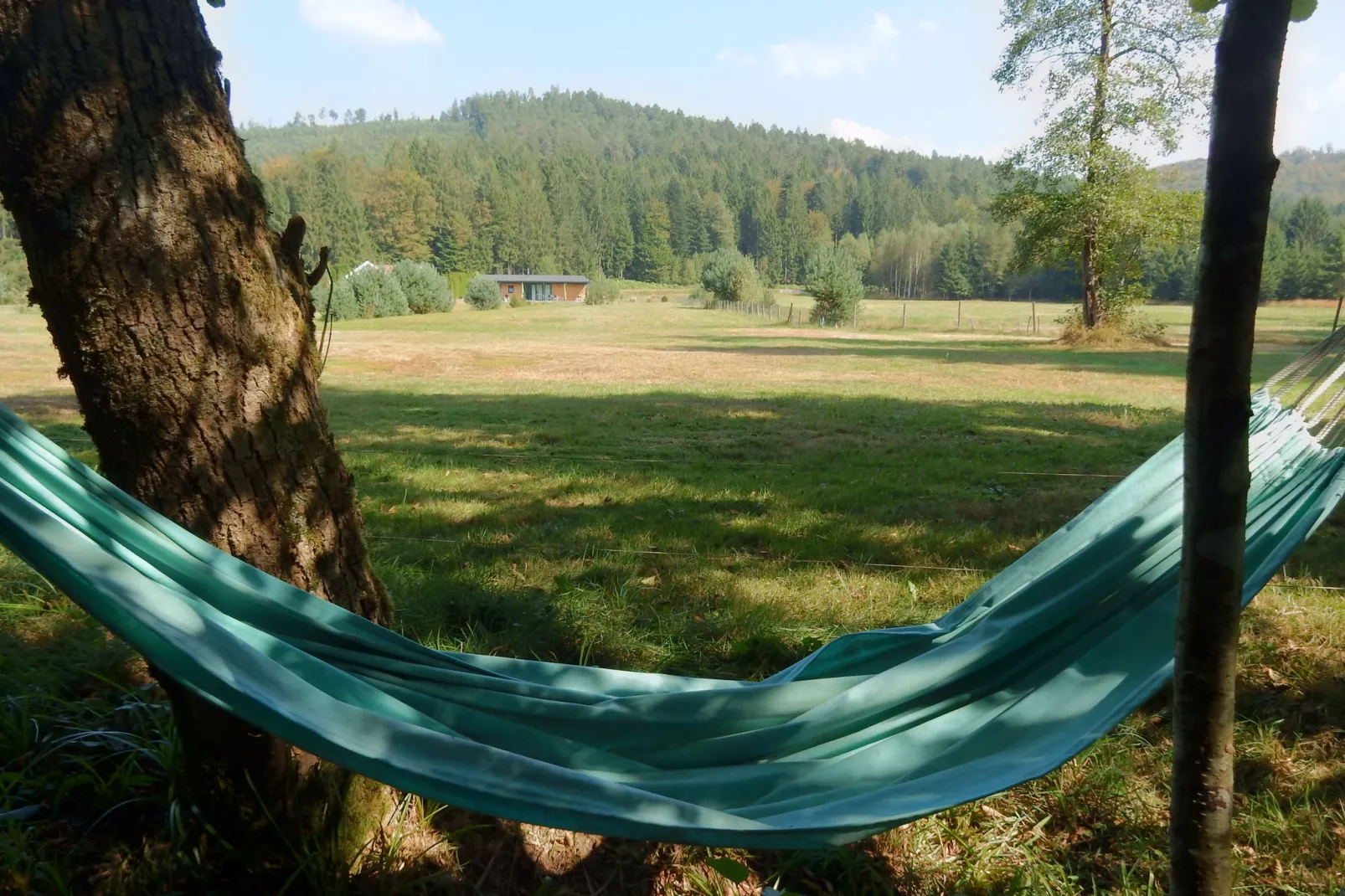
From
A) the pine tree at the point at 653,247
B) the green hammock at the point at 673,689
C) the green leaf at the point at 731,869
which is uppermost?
the pine tree at the point at 653,247

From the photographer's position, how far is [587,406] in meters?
9.27

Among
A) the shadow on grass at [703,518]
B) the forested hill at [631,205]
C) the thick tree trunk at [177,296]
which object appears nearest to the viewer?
the thick tree trunk at [177,296]

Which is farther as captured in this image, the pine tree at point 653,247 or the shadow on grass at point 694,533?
the pine tree at point 653,247

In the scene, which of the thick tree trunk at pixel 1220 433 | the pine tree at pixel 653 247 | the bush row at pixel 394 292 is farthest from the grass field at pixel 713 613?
the pine tree at pixel 653 247

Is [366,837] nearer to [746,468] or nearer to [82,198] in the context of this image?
[82,198]

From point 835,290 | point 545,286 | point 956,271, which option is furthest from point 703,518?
point 545,286

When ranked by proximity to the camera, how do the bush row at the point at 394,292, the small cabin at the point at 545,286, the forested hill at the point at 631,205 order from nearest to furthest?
the bush row at the point at 394,292 → the forested hill at the point at 631,205 → the small cabin at the point at 545,286

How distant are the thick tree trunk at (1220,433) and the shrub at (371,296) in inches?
1629

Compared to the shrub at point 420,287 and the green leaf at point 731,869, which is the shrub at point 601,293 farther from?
the green leaf at point 731,869

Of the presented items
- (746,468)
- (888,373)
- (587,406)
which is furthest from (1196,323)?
(888,373)

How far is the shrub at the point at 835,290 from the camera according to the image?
125 feet

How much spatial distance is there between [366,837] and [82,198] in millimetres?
1164

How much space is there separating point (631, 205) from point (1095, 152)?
81.1 m

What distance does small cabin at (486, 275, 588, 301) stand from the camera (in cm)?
7288
